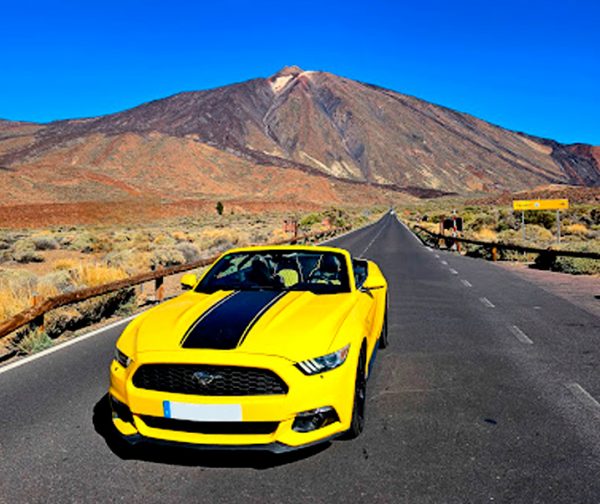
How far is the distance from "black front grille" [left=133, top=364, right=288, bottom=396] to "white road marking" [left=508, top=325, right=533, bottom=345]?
5312 millimetres

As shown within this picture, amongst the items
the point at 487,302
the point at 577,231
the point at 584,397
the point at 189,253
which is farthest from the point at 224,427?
the point at 577,231

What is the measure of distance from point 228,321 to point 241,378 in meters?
0.68

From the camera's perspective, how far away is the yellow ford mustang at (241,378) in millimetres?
3631

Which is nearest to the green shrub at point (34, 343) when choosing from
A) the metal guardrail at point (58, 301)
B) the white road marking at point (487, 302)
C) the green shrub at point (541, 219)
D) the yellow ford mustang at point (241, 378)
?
the metal guardrail at point (58, 301)

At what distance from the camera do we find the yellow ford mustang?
363 centimetres

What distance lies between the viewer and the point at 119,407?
13.0 ft

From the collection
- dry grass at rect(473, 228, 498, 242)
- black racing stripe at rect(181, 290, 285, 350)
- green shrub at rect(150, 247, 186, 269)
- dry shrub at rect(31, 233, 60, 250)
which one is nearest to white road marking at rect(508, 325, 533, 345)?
black racing stripe at rect(181, 290, 285, 350)

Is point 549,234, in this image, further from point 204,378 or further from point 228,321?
point 204,378

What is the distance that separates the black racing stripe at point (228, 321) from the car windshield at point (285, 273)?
53cm

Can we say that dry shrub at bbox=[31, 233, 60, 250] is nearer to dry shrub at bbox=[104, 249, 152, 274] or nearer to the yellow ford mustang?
dry shrub at bbox=[104, 249, 152, 274]

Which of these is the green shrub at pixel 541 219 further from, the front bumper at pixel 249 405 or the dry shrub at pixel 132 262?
the front bumper at pixel 249 405

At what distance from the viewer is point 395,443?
14.0 feet

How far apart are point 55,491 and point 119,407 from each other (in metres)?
0.65

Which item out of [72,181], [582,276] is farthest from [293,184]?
[582,276]
